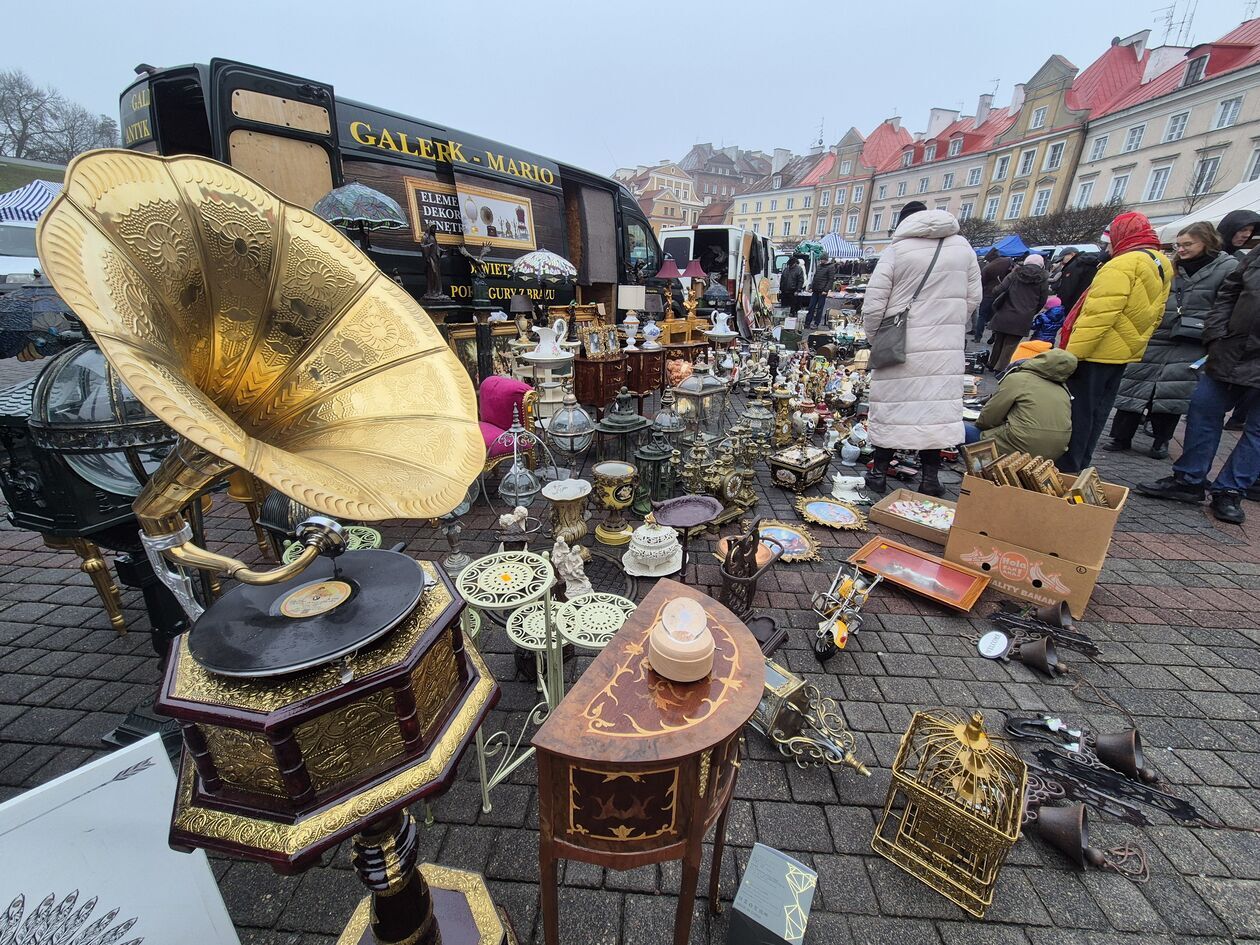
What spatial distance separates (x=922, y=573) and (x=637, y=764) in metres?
3.33

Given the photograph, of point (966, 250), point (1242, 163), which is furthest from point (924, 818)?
point (1242, 163)

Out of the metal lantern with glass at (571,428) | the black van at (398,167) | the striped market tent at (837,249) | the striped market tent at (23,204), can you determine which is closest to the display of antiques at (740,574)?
the metal lantern with glass at (571,428)

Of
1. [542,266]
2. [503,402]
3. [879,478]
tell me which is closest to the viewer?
[503,402]

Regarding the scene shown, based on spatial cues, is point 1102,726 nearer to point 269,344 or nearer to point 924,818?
point 924,818

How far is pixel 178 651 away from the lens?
3.94 ft

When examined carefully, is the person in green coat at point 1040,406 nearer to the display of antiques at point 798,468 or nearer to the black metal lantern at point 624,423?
the display of antiques at point 798,468

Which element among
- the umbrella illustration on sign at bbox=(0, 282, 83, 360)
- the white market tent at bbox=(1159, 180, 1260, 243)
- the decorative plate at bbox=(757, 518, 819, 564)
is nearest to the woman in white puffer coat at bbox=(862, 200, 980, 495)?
the decorative plate at bbox=(757, 518, 819, 564)

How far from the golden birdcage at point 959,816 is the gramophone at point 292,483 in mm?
1578

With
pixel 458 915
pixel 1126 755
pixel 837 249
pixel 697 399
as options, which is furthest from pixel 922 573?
pixel 837 249

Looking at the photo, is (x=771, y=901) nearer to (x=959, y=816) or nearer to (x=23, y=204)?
(x=959, y=816)

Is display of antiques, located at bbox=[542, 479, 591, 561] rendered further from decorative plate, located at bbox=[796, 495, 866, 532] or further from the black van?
the black van

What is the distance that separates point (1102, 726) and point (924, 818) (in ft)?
4.71

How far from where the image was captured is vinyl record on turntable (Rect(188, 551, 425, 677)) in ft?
3.52

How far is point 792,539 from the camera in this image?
167 inches
